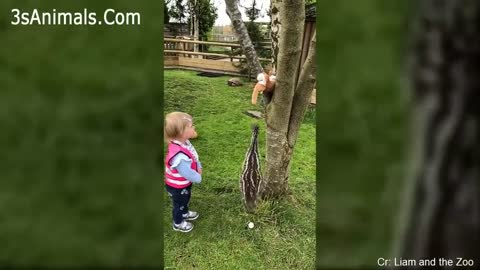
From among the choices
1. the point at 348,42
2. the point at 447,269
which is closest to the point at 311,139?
the point at 348,42

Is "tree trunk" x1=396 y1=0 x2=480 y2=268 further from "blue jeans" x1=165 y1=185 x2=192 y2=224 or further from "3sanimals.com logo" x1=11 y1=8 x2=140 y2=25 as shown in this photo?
"3sanimals.com logo" x1=11 y1=8 x2=140 y2=25

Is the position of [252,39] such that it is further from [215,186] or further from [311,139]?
[215,186]

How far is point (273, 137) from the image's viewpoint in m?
2.58

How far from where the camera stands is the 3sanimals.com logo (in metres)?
2.53

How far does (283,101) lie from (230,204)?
546 mm

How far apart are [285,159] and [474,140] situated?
0.84 meters

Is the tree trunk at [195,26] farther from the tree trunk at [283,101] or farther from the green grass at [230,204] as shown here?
the tree trunk at [283,101]

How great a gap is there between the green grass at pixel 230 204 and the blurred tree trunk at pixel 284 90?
46mm

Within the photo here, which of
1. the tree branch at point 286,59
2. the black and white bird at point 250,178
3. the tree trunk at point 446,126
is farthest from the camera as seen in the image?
the black and white bird at point 250,178

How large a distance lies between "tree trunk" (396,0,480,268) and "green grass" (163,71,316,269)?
1.61ft

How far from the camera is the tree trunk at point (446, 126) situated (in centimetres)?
234

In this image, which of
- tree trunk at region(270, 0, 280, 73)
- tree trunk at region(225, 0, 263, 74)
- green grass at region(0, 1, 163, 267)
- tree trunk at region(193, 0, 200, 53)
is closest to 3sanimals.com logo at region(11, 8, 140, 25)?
green grass at region(0, 1, 163, 267)

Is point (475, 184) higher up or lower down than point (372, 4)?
lower down

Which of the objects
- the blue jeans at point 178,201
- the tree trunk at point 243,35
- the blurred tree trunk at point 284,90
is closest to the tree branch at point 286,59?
the blurred tree trunk at point 284,90
